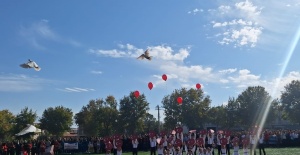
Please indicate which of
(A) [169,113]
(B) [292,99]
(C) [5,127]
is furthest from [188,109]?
(C) [5,127]

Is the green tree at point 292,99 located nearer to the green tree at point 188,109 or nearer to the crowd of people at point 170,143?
the green tree at point 188,109

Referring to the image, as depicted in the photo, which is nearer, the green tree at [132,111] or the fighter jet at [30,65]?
the fighter jet at [30,65]

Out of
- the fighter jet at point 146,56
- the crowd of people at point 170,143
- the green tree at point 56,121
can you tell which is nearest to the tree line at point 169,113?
the green tree at point 56,121

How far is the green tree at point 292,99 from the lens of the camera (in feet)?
234

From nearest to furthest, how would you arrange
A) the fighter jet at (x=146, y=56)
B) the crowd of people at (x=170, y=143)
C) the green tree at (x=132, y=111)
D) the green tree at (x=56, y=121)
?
the fighter jet at (x=146, y=56), the crowd of people at (x=170, y=143), the green tree at (x=132, y=111), the green tree at (x=56, y=121)

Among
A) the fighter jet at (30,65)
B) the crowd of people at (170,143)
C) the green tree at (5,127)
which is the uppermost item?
the fighter jet at (30,65)

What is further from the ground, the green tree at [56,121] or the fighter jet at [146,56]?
the fighter jet at [146,56]

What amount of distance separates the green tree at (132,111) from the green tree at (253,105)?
1942cm

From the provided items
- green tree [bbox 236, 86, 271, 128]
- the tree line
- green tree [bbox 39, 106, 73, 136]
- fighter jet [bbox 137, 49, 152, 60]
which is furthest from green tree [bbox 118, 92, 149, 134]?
fighter jet [bbox 137, 49, 152, 60]

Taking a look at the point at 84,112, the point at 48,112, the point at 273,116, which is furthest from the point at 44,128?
the point at 273,116

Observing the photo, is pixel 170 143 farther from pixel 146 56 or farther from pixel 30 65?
pixel 30 65

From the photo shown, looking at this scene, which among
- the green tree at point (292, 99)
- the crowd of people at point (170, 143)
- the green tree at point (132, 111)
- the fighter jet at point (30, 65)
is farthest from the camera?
the green tree at point (292, 99)

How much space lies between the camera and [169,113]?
7250cm

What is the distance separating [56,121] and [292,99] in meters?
44.9
